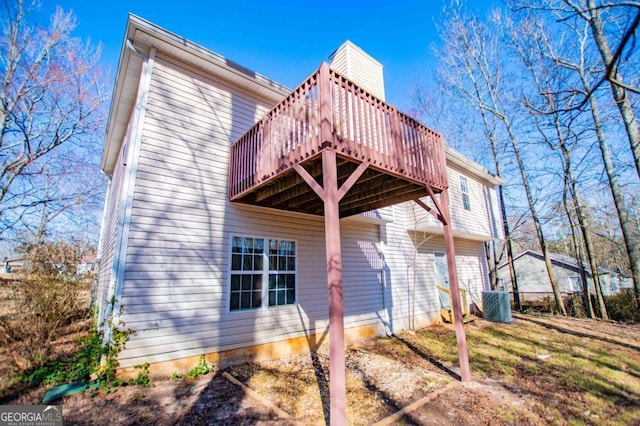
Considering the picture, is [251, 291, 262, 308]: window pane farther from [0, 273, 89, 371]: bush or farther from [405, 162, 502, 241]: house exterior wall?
[405, 162, 502, 241]: house exterior wall

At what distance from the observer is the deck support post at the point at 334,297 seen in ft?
9.84

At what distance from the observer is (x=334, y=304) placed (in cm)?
325

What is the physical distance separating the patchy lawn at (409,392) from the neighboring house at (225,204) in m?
0.72

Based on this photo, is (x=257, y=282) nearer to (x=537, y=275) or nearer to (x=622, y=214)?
(x=622, y=214)

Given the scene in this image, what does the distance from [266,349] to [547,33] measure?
13665 millimetres

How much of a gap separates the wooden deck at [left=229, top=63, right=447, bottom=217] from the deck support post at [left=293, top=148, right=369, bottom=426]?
472 millimetres

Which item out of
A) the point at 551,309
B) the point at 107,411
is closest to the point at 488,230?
the point at 551,309

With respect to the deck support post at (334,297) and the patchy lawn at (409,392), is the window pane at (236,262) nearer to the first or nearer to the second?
the patchy lawn at (409,392)

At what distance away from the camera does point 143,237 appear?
469cm

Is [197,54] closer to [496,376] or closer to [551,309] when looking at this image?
[496,376]

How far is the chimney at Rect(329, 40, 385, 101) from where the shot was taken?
10.1 m

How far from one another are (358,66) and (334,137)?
26.3 ft

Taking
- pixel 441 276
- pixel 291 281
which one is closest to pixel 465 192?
pixel 441 276

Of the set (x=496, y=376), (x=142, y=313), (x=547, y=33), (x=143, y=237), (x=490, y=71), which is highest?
(x=490, y=71)
